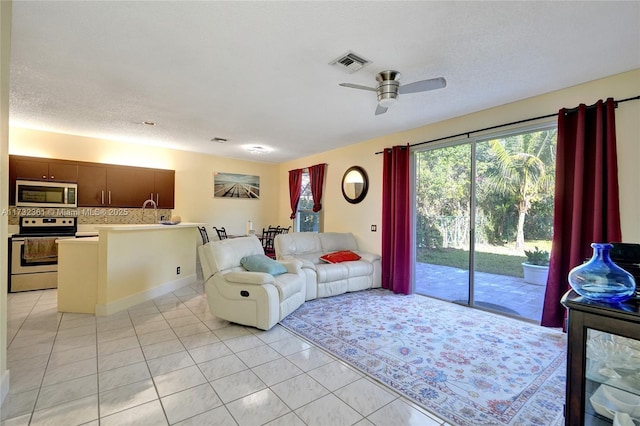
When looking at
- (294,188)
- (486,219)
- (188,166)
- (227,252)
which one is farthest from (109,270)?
(486,219)

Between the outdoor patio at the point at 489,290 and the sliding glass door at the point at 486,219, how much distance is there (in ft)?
0.03

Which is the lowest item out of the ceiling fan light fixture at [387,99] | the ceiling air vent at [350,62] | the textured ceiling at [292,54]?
the ceiling fan light fixture at [387,99]

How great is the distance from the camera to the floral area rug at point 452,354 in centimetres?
196

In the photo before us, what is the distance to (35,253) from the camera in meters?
4.52

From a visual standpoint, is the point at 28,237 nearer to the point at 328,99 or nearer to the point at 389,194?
the point at 328,99

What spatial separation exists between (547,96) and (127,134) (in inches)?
251

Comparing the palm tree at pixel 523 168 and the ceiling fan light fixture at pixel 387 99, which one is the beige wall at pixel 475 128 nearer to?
the palm tree at pixel 523 168

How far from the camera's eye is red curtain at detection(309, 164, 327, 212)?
639cm

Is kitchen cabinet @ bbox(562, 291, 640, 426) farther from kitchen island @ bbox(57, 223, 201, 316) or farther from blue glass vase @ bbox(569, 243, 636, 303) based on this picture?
kitchen island @ bbox(57, 223, 201, 316)

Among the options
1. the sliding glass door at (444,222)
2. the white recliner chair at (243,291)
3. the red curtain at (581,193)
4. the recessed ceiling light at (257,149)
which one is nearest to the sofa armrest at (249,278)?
the white recliner chair at (243,291)

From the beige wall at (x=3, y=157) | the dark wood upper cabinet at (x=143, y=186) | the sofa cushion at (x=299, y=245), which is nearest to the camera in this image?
the beige wall at (x=3, y=157)

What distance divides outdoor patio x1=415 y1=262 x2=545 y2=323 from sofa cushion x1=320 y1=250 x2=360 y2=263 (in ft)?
3.79

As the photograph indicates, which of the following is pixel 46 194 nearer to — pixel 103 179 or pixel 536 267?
pixel 103 179

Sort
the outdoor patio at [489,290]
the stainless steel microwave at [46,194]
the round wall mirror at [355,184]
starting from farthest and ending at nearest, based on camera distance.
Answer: the round wall mirror at [355,184]
the stainless steel microwave at [46,194]
the outdoor patio at [489,290]
